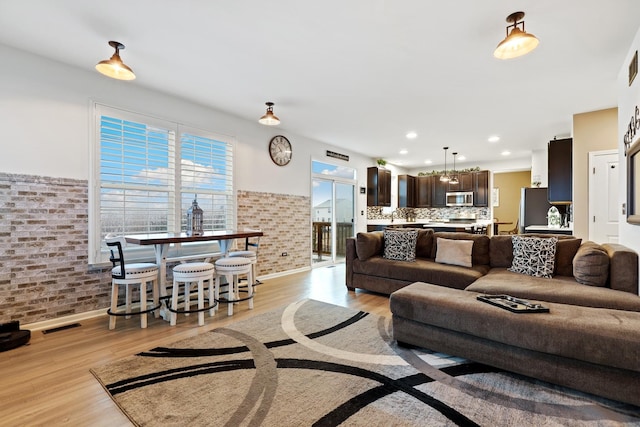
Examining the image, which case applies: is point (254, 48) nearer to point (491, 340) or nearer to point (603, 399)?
point (491, 340)

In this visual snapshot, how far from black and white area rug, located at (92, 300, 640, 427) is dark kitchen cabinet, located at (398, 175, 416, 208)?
22.7 ft

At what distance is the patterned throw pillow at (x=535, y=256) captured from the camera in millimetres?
3250

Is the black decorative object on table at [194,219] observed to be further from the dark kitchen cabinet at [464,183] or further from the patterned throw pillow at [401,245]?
the dark kitchen cabinet at [464,183]

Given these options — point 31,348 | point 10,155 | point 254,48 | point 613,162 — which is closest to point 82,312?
point 31,348

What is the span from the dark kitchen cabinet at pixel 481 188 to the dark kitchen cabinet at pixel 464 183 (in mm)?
105

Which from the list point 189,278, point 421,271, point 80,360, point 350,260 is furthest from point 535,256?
point 80,360

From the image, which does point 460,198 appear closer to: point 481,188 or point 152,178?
point 481,188

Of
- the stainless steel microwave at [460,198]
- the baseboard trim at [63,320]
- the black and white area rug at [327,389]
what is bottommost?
the black and white area rug at [327,389]

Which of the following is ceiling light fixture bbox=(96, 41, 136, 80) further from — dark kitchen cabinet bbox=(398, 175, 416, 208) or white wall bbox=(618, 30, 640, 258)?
dark kitchen cabinet bbox=(398, 175, 416, 208)

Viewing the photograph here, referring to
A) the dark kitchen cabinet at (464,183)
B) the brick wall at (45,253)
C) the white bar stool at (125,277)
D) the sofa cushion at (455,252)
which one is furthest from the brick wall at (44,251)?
the dark kitchen cabinet at (464,183)

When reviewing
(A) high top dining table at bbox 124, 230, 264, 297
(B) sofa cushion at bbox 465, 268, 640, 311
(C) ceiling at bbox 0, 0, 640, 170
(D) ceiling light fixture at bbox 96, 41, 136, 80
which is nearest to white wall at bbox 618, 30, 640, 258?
(C) ceiling at bbox 0, 0, 640, 170

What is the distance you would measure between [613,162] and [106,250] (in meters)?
6.88

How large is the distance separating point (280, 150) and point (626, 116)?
469cm

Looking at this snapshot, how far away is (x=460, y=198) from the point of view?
28.2 ft
